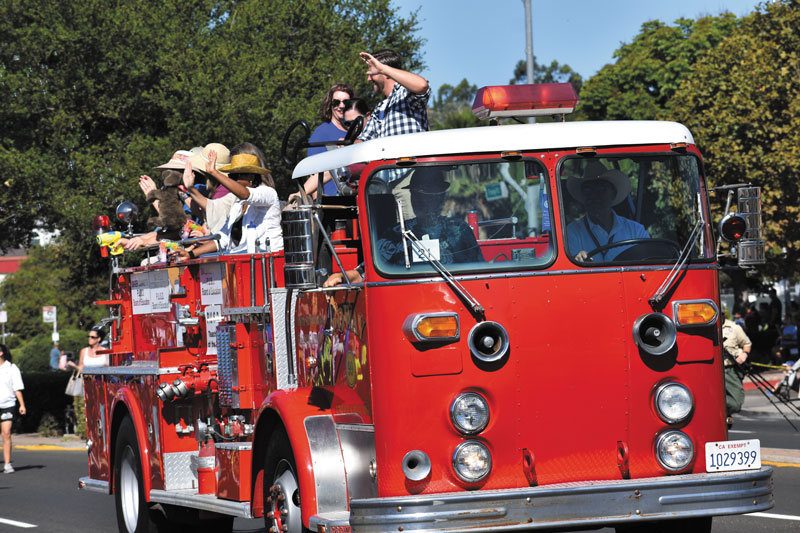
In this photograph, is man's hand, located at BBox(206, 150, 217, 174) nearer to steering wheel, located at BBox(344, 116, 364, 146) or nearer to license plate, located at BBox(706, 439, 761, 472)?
steering wheel, located at BBox(344, 116, 364, 146)

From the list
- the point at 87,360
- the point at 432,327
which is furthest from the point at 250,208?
the point at 87,360

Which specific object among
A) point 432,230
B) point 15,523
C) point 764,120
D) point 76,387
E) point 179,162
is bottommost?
point 15,523

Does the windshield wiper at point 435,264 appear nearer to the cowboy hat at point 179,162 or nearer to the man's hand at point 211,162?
the man's hand at point 211,162

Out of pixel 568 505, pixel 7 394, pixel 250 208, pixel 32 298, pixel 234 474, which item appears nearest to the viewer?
pixel 568 505

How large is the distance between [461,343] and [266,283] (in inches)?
89.2

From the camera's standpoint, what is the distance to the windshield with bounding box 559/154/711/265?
6508mm

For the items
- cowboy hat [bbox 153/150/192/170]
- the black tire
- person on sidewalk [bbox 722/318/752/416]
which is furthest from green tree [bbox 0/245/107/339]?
the black tire

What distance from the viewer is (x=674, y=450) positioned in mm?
6391

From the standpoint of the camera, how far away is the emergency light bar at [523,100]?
7207 mm

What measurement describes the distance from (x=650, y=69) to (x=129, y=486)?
139 feet

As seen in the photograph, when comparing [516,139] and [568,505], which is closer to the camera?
[568,505]

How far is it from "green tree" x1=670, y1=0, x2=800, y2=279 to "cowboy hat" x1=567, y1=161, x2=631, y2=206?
906 inches

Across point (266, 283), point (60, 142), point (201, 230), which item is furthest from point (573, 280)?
point (60, 142)

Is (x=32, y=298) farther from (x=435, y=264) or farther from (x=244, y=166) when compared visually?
(x=435, y=264)
